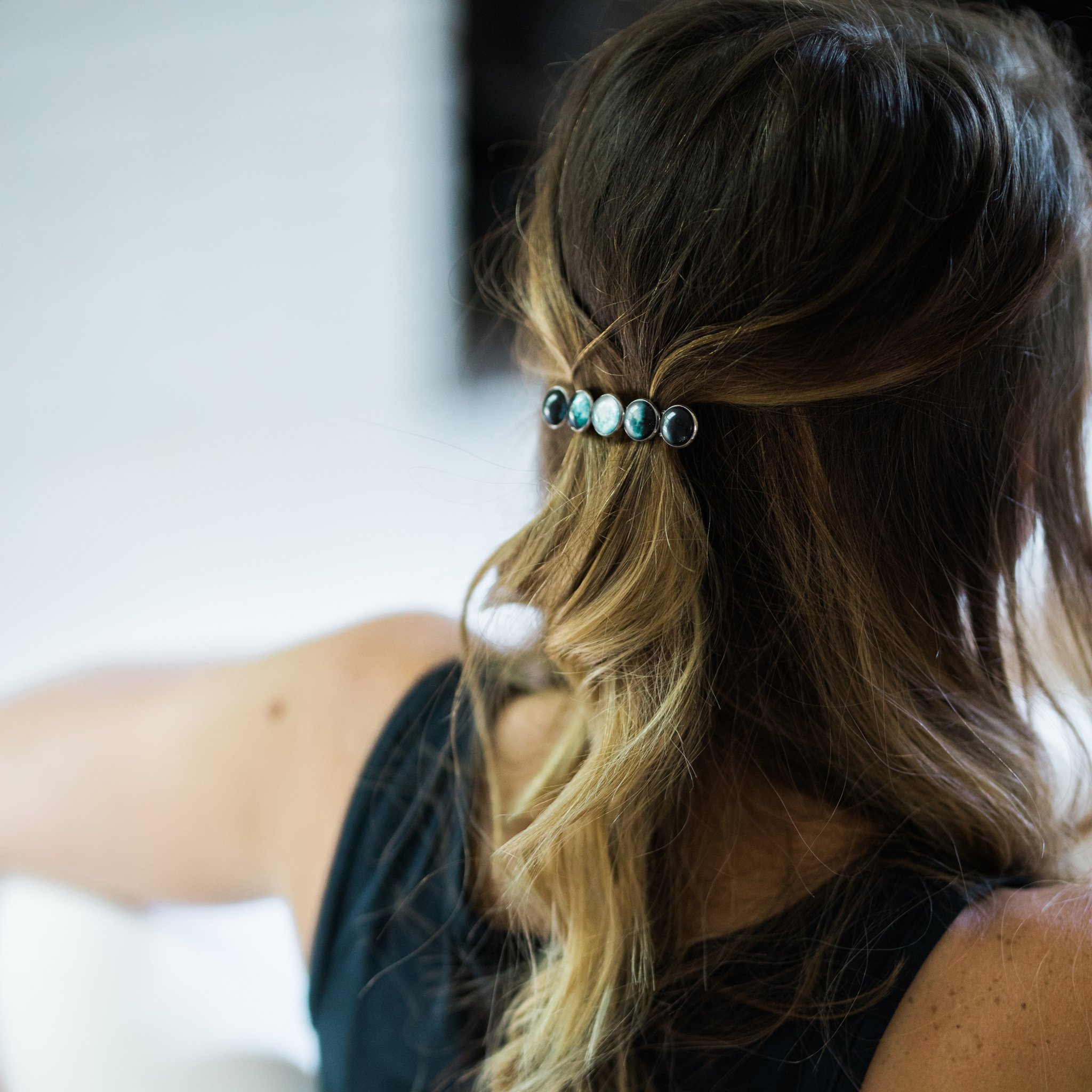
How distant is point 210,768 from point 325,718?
0.11 m

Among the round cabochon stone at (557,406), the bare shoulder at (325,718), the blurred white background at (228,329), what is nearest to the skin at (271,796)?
the bare shoulder at (325,718)

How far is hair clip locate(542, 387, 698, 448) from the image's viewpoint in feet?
1.61

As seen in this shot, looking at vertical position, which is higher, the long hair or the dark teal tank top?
the long hair

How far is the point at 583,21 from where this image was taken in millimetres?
1523

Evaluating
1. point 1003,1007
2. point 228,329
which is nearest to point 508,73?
point 228,329

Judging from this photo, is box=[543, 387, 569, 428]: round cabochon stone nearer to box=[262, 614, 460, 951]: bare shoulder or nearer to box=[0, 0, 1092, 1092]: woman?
box=[0, 0, 1092, 1092]: woman

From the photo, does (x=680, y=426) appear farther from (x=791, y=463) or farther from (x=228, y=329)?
(x=228, y=329)

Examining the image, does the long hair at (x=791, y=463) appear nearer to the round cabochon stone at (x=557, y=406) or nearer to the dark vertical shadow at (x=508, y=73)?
the round cabochon stone at (x=557, y=406)

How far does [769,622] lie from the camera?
1.85ft

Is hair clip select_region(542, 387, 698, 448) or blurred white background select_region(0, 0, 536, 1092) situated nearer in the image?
hair clip select_region(542, 387, 698, 448)

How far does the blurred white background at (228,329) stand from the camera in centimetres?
149

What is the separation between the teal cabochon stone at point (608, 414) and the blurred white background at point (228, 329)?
2.45 ft

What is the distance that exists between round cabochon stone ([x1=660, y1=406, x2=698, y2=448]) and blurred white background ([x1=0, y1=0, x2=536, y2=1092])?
771mm

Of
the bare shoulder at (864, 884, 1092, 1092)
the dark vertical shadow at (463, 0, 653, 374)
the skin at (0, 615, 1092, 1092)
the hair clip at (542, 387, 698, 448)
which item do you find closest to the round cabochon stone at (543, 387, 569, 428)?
the hair clip at (542, 387, 698, 448)
